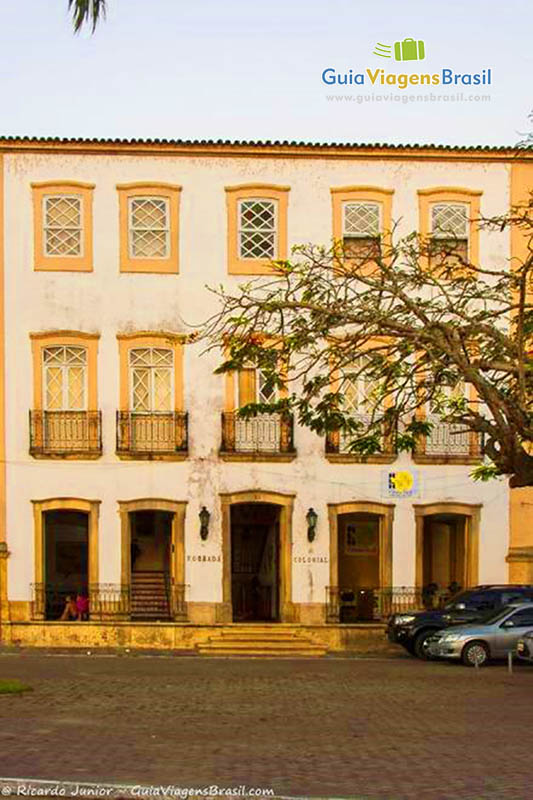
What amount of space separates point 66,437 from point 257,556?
5885 mm

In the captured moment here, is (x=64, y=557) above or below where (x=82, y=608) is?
above

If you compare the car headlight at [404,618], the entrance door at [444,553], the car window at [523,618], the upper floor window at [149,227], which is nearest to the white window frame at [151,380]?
the upper floor window at [149,227]

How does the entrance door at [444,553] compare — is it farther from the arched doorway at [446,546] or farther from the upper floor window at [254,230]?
the upper floor window at [254,230]

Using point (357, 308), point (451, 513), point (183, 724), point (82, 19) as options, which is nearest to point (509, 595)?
point (451, 513)

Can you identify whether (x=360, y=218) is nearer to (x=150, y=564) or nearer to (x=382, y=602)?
(x=382, y=602)

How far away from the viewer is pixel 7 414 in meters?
33.0

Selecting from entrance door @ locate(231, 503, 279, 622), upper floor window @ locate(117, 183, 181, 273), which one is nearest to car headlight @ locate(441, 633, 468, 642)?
entrance door @ locate(231, 503, 279, 622)

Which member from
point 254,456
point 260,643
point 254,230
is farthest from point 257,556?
point 254,230

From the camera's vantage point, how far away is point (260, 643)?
105 feet

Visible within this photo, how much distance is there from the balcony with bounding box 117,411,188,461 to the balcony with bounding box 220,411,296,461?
0.97 m

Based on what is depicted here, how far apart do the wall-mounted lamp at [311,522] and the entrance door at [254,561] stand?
49.3 inches

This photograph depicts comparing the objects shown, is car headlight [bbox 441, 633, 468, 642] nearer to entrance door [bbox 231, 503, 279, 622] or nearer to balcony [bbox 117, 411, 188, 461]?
entrance door [bbox 231, 503, 279, 622]

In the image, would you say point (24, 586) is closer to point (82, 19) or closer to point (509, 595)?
point (509, 595)

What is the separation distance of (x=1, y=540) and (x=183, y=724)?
17426mm
